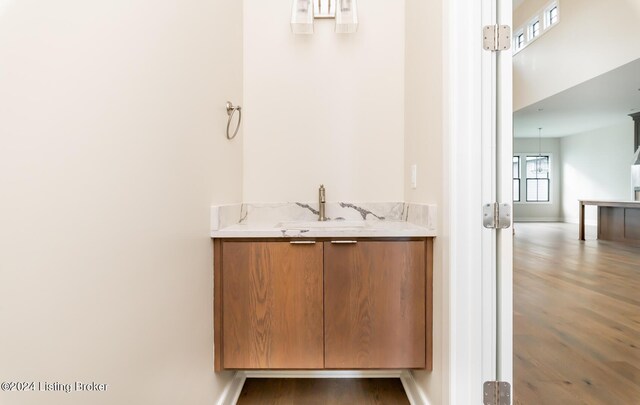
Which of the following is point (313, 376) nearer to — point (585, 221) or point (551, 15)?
point (551, 15)

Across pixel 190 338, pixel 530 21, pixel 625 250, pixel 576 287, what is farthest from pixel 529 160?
pixel 190 338

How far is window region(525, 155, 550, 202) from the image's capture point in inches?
451

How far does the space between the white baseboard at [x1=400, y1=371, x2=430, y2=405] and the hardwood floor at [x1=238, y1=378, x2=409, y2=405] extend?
0.10 ft

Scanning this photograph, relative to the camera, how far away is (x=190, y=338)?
Result: 1269 millimetres

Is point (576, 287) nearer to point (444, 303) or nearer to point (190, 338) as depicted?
point (444, 303)

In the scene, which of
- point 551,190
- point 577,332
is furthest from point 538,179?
point 577,332

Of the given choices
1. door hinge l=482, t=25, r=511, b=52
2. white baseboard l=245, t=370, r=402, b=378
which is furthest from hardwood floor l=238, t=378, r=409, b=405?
door hinge l=482, t=25, r=511, b=52

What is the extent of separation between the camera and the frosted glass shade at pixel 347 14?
6.39 ft

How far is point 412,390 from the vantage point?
1725mm

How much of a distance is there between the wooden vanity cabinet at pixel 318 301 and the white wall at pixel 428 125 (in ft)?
0.51

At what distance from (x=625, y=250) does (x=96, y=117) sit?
23.7 ft

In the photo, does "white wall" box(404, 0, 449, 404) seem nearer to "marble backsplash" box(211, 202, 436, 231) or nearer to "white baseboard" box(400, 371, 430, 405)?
"white baseboard" box(400, 371, 430, 405)

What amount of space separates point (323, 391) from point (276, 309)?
0.63m

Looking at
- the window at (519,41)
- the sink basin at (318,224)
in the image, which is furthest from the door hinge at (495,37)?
the window at (519,41)
